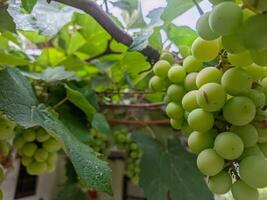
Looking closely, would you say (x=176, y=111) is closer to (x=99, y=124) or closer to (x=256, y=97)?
(x=256, y=97)

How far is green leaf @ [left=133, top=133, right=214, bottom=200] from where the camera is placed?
55cm

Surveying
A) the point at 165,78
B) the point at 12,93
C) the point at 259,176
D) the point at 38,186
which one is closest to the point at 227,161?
the point at 259,176

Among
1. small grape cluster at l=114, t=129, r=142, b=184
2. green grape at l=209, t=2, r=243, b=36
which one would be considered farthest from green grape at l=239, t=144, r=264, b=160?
small grape cluster at l=114, t=129, r=142, b=184

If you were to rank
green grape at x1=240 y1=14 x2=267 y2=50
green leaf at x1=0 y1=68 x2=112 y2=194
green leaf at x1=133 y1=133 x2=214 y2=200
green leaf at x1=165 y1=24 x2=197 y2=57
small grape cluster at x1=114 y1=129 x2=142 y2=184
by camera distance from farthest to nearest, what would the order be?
1. small grape cluster at x1=114 y1=129 x2=142 y2=184
2. green leaf at x1=133 y1=133 x2=214 y2=200
3. green leaf at x1=165 y1=24 x2=197 y2=57
4. green leaf at x1=0 y1=68 x2=112 y2=194
5. green grape at x1=240 y1=14 x2=267 y2=50

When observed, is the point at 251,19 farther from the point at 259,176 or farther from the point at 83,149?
the point at 83,149

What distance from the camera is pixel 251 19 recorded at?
195 mm

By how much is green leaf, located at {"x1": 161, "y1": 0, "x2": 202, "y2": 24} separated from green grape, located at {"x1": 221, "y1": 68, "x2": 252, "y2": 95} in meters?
0.10

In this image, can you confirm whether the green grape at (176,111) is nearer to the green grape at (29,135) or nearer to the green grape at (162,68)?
the green grape at (162,68)

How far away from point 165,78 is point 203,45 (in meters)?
0.12

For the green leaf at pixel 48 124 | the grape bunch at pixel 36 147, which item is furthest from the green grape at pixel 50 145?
the green leaf at pixel 48 124

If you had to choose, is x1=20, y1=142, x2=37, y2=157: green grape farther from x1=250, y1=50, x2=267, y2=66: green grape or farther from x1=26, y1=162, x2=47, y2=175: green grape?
x1=250, y1=50, x2=267, y2=66: green grape

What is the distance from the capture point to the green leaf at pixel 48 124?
30 centimetres

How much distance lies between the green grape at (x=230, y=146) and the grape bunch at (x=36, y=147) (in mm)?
292

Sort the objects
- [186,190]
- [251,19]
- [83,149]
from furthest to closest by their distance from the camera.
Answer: [186,190], [83,149], [251,19]
